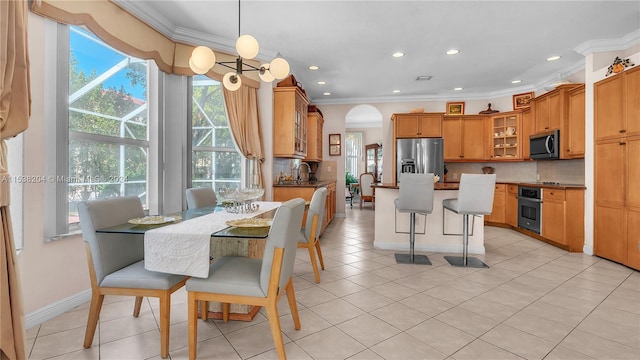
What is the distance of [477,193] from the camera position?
337cm

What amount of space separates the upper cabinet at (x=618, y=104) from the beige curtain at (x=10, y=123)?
211 inches

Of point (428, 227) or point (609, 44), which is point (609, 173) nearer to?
point (609, 44)

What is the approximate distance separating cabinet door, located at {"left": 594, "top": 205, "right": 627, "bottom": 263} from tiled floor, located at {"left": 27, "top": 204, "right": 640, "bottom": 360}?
9.1 inches

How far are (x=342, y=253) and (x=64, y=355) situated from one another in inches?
112

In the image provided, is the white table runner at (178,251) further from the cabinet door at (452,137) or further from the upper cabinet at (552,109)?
the cabinet door at (452,137)

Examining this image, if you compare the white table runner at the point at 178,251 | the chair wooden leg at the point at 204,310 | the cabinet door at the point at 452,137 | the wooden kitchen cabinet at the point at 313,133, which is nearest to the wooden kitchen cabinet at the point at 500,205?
the cabinet door at the point at 452,137

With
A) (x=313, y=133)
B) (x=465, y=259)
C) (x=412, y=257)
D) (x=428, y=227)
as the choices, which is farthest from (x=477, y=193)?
(x=313, y=133)

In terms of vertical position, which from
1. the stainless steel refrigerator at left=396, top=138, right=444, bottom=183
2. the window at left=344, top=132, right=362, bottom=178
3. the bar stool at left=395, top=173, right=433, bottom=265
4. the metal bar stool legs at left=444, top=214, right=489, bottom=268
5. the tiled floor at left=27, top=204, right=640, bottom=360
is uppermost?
the window at left=344, top=132, right=362, bottom=178

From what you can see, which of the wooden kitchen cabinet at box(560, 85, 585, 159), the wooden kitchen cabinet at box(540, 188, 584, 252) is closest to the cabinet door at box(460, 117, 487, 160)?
the wooden kitchen cabinet at box(560, 85, 585, 159)

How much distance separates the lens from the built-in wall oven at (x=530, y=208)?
4.68m

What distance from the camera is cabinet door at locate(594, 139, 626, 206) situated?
11.3 ft

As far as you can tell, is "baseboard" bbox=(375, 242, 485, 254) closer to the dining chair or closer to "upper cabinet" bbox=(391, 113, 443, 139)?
"upper cabinet" bbox=(391, 113, 443, 139)

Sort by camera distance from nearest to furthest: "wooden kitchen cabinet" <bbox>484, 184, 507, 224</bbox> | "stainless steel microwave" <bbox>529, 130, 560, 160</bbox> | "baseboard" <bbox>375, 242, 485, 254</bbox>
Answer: "baseboard" <bbox>375, 242, 485, 254</bbox>, "stainless steel microwave" <bbox>529, 130, 560, 160</bbox>, "wooden kitchen cabinet" <bbox>484, 184, 507, 224</bbox>

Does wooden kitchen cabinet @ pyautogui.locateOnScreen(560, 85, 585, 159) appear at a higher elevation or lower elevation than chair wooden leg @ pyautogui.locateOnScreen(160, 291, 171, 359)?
higher
